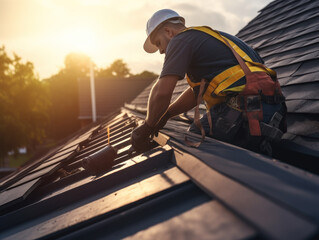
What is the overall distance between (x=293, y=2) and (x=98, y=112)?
72.1ft

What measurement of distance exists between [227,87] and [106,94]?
24923 millimetres

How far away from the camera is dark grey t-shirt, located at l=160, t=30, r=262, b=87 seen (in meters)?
1.99

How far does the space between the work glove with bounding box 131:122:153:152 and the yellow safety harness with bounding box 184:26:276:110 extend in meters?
0.55

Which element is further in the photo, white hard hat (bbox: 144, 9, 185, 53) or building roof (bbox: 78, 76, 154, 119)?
building roof (bbox: 78, 76, 154, 119)

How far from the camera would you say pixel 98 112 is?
82.0 feet

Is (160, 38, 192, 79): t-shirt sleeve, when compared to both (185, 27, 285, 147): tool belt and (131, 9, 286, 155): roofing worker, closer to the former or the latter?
(131, 9, 286, 155): roofing worker

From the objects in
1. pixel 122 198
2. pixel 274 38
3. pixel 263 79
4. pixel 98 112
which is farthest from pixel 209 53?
pixel 98 112

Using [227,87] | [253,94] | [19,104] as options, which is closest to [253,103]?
[253,94]

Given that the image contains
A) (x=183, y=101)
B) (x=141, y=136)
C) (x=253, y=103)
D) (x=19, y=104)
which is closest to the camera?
(x=253, y=103)

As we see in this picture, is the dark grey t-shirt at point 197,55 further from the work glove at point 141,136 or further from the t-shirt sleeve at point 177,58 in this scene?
the work glove at point 141,136

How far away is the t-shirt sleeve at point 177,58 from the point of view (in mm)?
1976

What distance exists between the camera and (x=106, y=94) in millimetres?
26141

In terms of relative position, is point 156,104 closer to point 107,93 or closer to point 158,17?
point 158,17

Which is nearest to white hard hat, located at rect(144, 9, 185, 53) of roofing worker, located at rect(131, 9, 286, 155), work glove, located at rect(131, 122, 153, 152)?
roofing worker, located at rect(131, 9, 286, 155)
